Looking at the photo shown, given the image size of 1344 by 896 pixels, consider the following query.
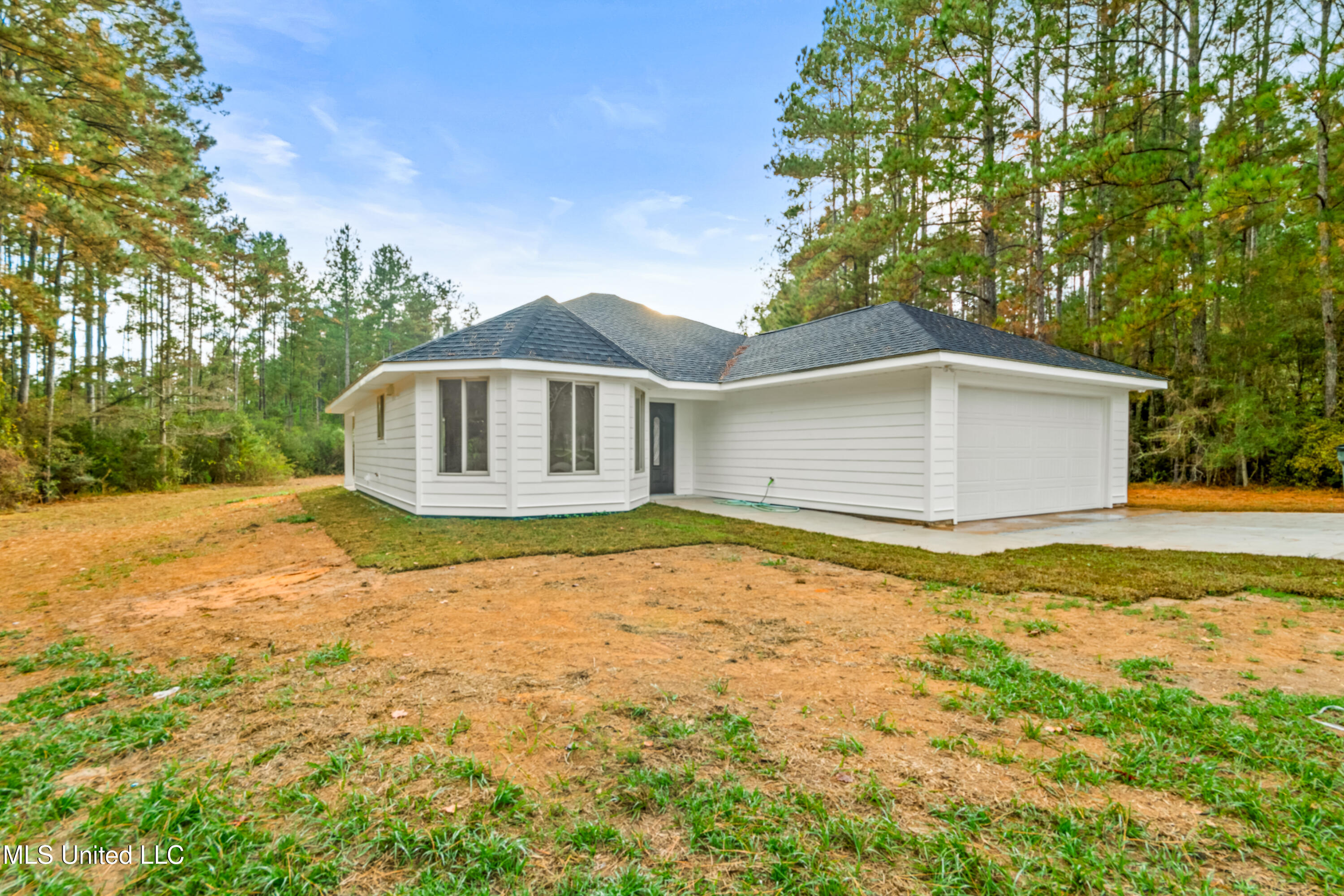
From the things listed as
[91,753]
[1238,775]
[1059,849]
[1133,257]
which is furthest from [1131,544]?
[1133,257]

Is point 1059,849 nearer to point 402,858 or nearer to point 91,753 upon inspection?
point 402,858

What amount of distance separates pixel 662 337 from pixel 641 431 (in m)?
3.68

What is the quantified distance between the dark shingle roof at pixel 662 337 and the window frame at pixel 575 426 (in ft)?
4.42

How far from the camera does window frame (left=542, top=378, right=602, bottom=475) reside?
9.07 metres

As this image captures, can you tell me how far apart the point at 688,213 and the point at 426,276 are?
1029 inches

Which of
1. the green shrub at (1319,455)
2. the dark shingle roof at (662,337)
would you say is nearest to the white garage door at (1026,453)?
the dark shingle roof at (662,337)

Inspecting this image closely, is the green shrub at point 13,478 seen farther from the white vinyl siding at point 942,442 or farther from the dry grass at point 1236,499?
the dry grass at point 1236,499

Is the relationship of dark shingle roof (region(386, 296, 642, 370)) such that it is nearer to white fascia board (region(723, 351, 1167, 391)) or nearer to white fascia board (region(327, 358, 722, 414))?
white fascia board (region(327, 358, 722, 414))

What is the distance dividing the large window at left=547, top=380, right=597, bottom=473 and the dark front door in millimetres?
3013

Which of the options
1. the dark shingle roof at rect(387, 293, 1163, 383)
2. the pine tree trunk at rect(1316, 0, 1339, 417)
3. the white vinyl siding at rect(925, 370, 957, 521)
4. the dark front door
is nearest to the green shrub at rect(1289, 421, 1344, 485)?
the pine tree trunk at rect(1316, 0, 1339, 417)

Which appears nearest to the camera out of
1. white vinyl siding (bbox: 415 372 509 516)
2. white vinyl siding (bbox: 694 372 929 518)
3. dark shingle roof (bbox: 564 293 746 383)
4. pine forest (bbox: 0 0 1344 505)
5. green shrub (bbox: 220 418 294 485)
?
white vinyl siding (bbox: 694 372 929 518)

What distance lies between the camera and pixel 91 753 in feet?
6.96

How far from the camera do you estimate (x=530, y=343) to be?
905 centimetres

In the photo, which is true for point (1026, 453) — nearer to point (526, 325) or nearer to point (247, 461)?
point (526, 325)
